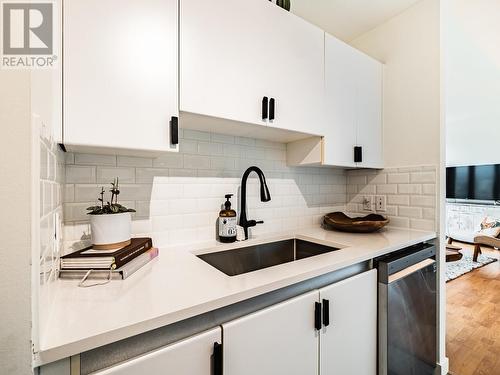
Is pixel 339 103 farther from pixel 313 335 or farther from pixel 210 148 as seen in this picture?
pixel 313 335

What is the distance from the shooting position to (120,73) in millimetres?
856

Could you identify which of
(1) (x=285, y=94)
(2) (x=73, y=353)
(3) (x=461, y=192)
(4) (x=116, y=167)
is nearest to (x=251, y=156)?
(1) (x=285, y=94)

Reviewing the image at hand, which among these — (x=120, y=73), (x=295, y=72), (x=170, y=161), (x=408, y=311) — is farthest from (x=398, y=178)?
(x=120, y=73)

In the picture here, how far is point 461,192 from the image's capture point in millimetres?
6172

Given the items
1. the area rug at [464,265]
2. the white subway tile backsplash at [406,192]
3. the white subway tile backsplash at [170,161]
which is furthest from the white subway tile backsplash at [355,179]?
the area rug at [464,265]

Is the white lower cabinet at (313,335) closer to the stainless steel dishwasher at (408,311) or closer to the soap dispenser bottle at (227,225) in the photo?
the stainless steel dishwasher at (408,311)

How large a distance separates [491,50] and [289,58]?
Answer: 2293 mm

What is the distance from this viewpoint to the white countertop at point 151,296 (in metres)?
0.51

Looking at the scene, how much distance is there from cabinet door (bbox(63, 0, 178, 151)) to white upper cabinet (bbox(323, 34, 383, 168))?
96cm

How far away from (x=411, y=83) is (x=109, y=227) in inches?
80.8

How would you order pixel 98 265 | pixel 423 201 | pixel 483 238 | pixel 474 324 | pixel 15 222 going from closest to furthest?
pixel 15 222 → pixel 98 265 → pixel 423 201 → pixel 474 324 → pixel 483 238

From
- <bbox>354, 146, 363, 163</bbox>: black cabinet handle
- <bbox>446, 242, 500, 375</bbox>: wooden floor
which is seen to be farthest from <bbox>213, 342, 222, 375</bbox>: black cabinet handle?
<bbox>446, 242, 500, 375</bbox>: wooden floor

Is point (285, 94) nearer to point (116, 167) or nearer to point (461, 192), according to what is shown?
point (116, 167)

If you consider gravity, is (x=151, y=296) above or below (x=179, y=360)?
above
